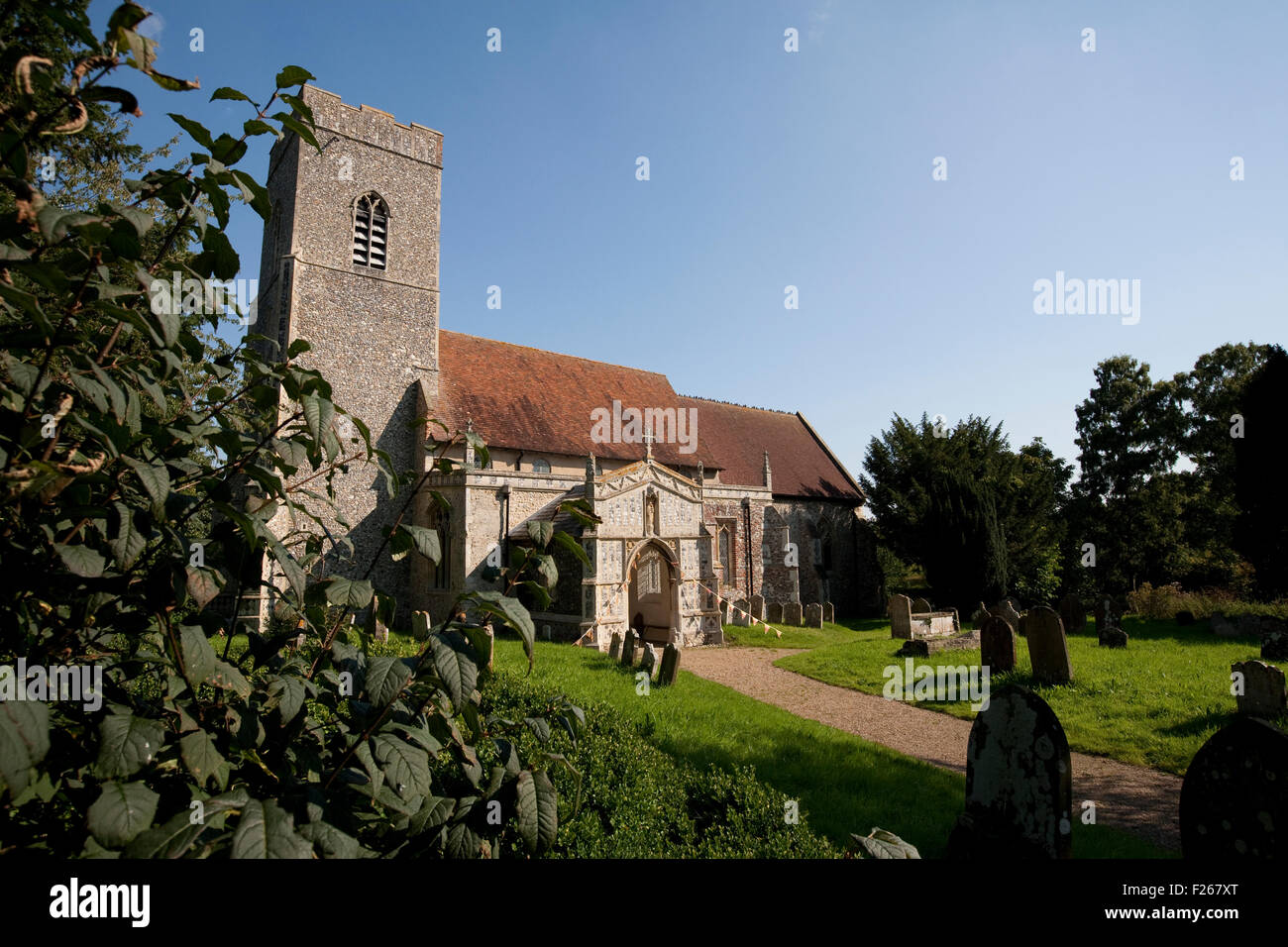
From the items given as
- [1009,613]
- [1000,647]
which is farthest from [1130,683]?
[1009,613]

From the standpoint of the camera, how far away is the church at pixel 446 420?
17.5 meters

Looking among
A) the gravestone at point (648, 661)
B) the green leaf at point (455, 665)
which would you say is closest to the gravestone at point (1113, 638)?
the gravestone at point (648, 661)

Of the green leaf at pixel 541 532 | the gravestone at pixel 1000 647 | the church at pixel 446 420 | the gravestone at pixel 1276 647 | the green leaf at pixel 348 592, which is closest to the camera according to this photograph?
the green leaf at pixel 348 592

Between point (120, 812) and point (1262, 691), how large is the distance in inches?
463

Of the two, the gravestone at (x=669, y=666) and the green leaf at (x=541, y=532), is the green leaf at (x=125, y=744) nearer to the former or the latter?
the green leaf at (x=541, y=532)

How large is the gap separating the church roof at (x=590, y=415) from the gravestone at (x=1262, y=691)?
16.4 m

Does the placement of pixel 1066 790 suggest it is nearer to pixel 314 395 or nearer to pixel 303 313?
pixel 314 395

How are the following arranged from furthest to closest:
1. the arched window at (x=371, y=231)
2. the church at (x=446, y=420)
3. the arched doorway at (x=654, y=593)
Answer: the arched window at (x=371, y=231), the arched doorway at (x=654, y=593), the church at (x=446, y=420)

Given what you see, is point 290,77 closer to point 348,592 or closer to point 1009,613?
point 348,592

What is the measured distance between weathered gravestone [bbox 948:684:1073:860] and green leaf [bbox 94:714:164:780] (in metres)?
4.22

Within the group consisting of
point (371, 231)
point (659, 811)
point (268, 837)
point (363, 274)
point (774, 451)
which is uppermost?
point (371, 231)

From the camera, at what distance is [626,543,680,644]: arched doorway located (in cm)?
1806

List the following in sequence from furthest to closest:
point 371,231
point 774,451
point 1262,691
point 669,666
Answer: point 774,451
point 371,231
point 669,666
point 1262,691

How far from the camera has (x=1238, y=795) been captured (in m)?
3.52
